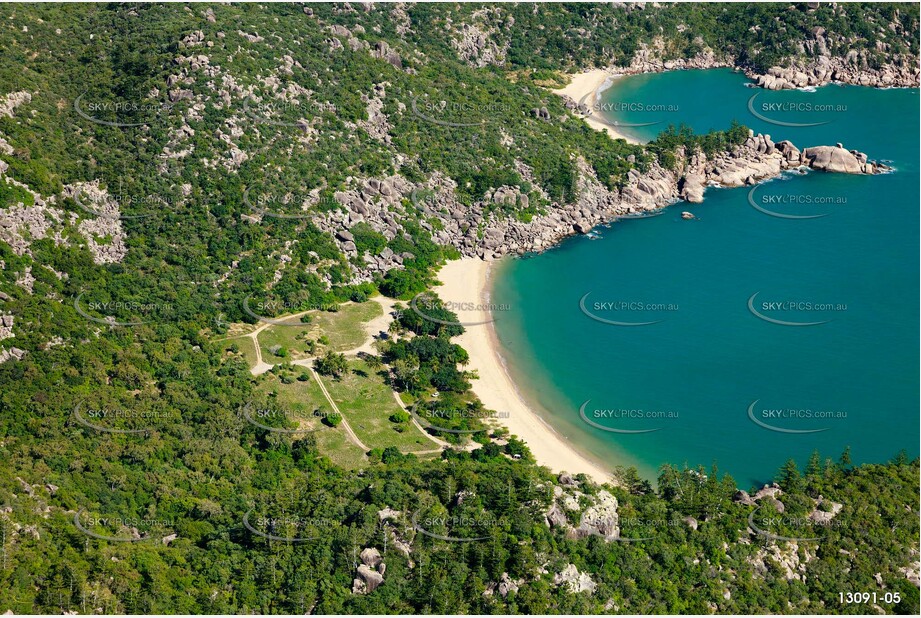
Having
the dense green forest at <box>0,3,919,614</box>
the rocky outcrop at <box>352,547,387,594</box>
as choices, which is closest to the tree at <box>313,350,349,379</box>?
the dense green forest at <box>0,3,919,614</box>

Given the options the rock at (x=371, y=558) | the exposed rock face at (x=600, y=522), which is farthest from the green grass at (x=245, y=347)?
the exposed rock face at (x=600, y=522)

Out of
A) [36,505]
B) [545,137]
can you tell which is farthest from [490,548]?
[545,137]

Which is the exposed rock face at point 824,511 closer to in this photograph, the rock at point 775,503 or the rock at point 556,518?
the rock at point 775,503

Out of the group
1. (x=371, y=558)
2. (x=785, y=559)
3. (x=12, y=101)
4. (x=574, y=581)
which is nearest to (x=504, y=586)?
(x=574, y=581)

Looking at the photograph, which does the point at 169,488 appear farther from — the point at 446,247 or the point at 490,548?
the point at 446,247

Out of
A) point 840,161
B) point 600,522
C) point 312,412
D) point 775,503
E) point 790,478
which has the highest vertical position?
point 840,161

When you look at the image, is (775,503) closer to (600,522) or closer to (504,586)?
(600,522)
